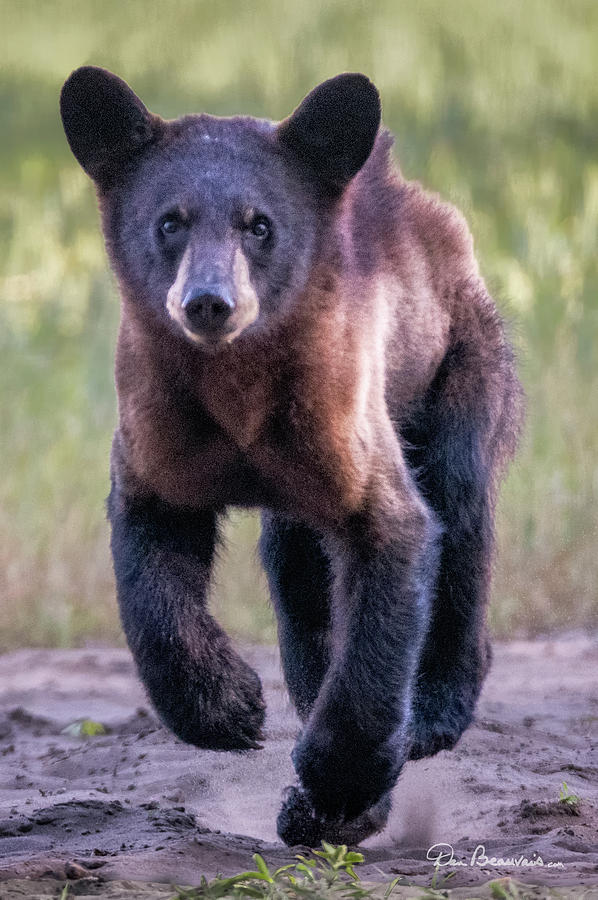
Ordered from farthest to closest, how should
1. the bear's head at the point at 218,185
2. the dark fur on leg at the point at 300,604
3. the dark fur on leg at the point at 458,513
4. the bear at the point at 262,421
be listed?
1. the dark fur on leg at the point at 300,604
2. the dark fur on leg at the point at 458,513
3. the bear at the point at 262,421
4. the bear's head at the point at 218,185

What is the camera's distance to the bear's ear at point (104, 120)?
4.10 metres

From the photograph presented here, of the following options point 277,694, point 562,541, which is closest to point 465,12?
point 562,541

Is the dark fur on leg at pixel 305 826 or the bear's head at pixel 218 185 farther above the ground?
the bear's head at pixel 218 185

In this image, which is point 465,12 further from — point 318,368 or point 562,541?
point 318,368

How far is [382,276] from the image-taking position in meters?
4.63

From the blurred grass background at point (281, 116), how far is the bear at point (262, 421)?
2.80m

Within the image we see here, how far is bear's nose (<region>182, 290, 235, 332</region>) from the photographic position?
3.57 meters

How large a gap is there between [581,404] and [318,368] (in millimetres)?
5574

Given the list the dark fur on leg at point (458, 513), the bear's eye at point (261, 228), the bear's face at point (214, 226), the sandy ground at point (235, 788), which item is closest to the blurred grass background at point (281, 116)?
the sandy ground at point (235, 788)

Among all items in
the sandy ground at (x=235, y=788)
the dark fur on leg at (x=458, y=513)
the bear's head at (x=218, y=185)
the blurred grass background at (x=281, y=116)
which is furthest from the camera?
the blurred grass background at (x=281, y=116)

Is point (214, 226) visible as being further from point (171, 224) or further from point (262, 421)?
point (262, 421)

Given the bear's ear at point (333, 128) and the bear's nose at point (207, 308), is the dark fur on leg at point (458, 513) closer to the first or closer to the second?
the bear's ear at point (333, 128)

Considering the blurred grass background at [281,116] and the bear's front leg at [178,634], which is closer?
the bear's front leg at [178,634]

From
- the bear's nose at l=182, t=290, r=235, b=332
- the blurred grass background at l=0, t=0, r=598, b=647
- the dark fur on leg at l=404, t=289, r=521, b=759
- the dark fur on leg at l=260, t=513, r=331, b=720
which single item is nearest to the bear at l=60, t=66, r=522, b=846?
the bear's nose at l=182, t=290, r=235, b=332
